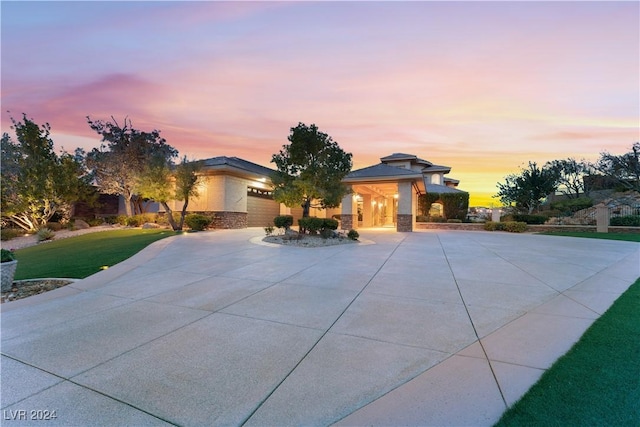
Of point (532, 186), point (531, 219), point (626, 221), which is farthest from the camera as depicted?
point (532, 186)

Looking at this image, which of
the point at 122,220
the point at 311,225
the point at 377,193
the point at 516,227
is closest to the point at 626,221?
the point at 516,227

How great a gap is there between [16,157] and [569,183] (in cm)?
5031

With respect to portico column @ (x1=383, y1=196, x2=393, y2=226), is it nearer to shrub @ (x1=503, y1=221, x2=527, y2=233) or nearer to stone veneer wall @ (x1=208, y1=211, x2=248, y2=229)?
shrub @ (x1=503, y1=221, x2=527, y2=233)

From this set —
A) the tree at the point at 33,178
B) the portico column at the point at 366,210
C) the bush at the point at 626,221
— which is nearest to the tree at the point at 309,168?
the portico column at the point at 366,210

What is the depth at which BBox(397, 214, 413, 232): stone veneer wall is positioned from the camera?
1942 cm

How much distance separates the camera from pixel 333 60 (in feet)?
37.0

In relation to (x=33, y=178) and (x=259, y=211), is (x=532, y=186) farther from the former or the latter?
(x=33, y=178)

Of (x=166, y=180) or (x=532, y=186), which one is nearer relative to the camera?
(x=166, y=180)

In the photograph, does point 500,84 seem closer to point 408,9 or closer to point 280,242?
point 408,9

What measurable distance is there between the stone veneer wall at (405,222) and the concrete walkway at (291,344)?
41.2ft

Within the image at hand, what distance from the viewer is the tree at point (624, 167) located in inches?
1023

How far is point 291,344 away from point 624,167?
37.7m

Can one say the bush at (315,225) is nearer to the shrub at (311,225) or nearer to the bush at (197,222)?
the shrub at (311,225)

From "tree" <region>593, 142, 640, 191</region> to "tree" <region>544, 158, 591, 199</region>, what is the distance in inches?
A: 106
